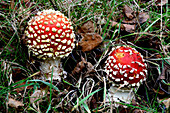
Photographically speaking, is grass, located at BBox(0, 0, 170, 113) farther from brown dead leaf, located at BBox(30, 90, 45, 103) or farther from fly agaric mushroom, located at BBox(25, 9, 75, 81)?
fly agaric mushroom, located at BBox(25, 9, 75, 81)

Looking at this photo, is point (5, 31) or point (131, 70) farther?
point (5, 31)

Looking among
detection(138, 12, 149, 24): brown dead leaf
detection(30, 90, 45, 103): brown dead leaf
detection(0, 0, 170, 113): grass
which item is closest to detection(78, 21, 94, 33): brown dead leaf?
detection(0, 0, 170, 113): grass

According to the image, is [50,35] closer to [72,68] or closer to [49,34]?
[49,34]

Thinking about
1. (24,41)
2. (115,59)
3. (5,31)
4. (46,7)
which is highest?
(46,7)

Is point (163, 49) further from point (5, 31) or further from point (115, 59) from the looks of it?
point (5, 31)

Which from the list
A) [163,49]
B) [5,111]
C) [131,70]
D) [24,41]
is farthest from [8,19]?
[163,49]

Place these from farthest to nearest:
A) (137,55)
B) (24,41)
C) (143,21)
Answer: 1. (143,21)
2. (24,41)
3. (137,55)
